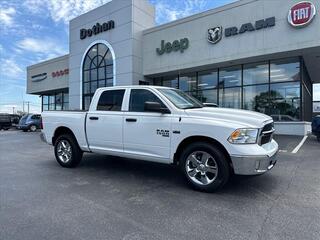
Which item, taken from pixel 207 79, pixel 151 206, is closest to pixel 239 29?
pixel 207 79

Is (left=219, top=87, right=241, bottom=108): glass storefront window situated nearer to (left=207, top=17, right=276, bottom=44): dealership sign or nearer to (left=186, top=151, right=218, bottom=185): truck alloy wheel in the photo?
(left=207, top=17, right=276, bottom=44): dealership sign

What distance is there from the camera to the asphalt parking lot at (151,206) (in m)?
3.41

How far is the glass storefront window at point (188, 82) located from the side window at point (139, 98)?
14.5 m

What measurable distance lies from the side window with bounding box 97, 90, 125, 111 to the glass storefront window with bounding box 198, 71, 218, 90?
13.6 metres

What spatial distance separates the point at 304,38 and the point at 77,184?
13.8 m

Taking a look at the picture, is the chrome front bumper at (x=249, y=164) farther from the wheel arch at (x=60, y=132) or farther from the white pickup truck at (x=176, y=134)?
the wheel arch at (x=60, y=132)

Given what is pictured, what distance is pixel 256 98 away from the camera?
1730 cm

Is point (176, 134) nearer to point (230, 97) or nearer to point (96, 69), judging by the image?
point (230, 97)

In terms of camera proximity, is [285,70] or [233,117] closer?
[233,117]

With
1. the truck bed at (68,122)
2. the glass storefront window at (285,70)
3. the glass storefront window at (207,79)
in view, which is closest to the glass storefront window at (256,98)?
the glass storefront window at (285,70)

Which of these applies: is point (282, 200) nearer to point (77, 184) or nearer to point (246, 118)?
point (246, 118)

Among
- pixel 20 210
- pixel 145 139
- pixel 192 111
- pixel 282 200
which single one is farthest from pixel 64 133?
pixel 282 200

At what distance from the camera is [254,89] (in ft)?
57.2

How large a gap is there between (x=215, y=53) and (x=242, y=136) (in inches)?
536
